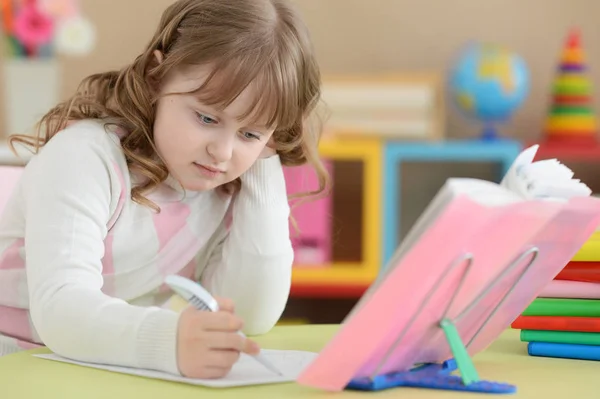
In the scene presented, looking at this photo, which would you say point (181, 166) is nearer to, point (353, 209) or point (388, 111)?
point (388, 111)

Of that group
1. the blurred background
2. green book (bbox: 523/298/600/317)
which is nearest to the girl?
green book (bbox: 523/298/600/317)

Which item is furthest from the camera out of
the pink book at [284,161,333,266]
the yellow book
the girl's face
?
the pink book at [284,161,333,266]

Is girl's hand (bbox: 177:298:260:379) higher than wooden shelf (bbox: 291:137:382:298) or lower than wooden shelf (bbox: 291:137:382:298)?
higher

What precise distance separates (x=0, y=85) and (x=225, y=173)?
7.09 feet

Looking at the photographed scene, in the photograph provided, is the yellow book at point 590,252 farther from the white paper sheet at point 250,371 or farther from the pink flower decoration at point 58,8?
the pink flower decoration at point 58,8

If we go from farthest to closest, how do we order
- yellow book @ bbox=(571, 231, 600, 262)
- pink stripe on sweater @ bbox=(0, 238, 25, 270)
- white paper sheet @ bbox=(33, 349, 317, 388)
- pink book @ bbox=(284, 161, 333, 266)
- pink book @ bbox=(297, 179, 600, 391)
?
1. pink book @ bbox=(284, 161, 333, 266)
2. pink stripe on sweater @ bbox=(0, 238, 25, 270)
3. yellow book @ bbox=(571, 231, 600, 262)
4. white paper sheet @ bbox=(33, 349, 317, 388)
5. pink book @ bbox=(297, 179, 600, 391)

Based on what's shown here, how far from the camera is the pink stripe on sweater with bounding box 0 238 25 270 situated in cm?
113

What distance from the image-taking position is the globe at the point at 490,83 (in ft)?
8.77

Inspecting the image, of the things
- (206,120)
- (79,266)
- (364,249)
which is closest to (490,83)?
(364,249)

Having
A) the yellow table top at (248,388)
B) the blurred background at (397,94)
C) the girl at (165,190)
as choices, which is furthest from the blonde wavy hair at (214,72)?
the blurred background at (397,94)

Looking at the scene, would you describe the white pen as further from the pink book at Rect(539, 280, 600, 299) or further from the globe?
the globe

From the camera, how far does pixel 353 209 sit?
2852mm

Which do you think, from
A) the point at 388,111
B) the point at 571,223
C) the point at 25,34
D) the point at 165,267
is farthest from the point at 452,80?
the point at 571,223

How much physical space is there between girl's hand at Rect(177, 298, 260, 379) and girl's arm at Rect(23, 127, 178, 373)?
0.02 m
